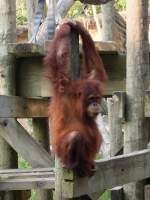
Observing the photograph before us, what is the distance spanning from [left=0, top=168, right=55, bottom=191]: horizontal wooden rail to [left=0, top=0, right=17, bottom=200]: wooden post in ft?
1.70

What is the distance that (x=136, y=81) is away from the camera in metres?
4.24

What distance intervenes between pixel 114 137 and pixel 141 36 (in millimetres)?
2437

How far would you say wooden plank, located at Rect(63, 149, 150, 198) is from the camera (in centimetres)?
288

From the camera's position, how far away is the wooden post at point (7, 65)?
16.1ft

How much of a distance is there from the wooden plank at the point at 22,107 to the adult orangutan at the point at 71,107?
1.59 meters

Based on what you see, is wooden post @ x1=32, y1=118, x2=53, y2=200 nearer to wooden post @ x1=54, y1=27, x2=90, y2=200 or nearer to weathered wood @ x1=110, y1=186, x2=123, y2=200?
weathered wood @ x1=110, y1=186, x2=123, y2=200

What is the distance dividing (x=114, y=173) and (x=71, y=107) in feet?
1.63

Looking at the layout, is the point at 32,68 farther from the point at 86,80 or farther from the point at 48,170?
the point at 86,80

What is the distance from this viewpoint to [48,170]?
483 centimetres

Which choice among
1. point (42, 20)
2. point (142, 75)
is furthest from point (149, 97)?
point (42, 20)

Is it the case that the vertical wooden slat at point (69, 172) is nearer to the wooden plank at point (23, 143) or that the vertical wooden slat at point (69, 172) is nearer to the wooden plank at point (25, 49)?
the wooden plank at point (25, 49)

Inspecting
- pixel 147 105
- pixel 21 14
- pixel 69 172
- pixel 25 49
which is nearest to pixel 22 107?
pixel 25 49

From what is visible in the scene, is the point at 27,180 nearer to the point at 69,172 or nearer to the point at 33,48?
the point at 33,48

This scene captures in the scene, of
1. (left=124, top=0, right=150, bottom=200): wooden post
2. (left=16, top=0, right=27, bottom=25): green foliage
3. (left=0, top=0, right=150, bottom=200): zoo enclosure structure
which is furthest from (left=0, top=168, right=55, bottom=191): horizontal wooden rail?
(left=16, top=0, right=27, bottom=25): green foliage
